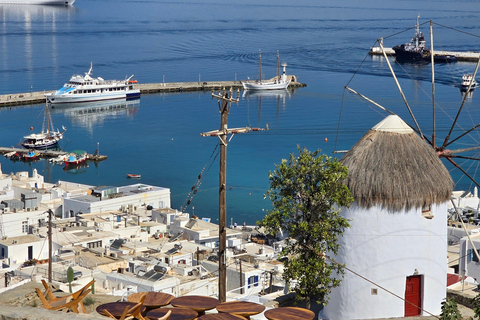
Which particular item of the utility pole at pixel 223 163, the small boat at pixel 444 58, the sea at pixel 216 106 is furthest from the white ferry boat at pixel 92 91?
the utility pole at pixel 223 163

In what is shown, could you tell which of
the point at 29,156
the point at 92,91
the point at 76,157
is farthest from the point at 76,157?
the point at 92,91

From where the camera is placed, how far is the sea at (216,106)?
6850 centimetres

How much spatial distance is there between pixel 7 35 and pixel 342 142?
420 ft

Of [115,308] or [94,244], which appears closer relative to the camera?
[115,308]

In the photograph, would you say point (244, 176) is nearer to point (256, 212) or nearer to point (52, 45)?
point (256, 212)

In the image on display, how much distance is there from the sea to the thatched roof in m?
7.07

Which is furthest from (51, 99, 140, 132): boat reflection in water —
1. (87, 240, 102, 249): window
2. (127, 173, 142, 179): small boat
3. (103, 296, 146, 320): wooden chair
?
(103, 296, 146, 320): wooden chair

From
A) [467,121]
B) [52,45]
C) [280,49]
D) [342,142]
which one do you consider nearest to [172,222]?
[342,142]

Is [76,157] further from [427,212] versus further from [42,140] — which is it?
[427,212]

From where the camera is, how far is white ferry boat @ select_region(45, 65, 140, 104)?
10855 cm

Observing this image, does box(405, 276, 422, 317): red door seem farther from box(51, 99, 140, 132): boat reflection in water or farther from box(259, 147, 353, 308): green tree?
box(51, 99, 140, 132): boat reflection in water

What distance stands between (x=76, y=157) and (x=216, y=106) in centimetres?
2993

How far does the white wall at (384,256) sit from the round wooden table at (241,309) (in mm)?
3675

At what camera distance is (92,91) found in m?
111
